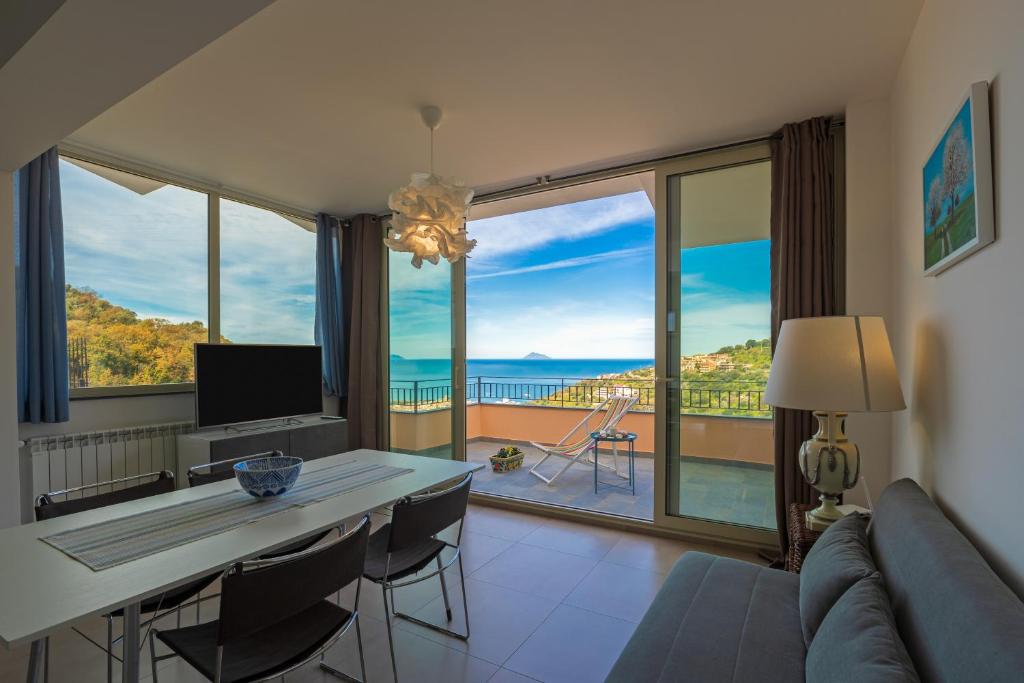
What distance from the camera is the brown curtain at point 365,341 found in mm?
4645

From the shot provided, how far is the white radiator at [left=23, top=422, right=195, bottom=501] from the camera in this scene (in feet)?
9.48

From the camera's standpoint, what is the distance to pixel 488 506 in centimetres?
416

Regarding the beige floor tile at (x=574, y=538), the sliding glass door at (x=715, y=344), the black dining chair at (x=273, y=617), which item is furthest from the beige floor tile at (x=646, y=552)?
the black dining chair at (x=273, y=617)

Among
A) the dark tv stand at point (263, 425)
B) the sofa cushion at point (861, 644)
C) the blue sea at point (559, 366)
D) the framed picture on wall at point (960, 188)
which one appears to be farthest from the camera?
the blue sea at point (559, 366)

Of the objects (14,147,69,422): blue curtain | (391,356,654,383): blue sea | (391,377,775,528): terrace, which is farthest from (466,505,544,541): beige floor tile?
(391,356,654,383): blue sea

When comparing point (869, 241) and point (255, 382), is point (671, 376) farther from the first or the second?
point (255, 382)

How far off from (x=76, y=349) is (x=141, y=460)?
0.83 meters

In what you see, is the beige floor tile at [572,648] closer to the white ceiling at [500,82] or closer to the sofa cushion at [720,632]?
the sofa cushion at [720,632]

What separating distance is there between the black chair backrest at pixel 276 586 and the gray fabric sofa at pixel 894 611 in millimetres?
821

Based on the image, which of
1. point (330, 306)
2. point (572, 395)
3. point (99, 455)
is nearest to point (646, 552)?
point (330, 306)

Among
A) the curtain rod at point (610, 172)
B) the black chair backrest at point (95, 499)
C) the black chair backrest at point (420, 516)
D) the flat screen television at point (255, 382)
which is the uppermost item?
the curtain rod at point (610, 172)

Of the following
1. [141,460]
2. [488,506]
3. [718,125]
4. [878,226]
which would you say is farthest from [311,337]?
[878,226]

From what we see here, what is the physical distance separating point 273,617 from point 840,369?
2060mm

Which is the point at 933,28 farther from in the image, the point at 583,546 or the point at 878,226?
the point at 583,546
